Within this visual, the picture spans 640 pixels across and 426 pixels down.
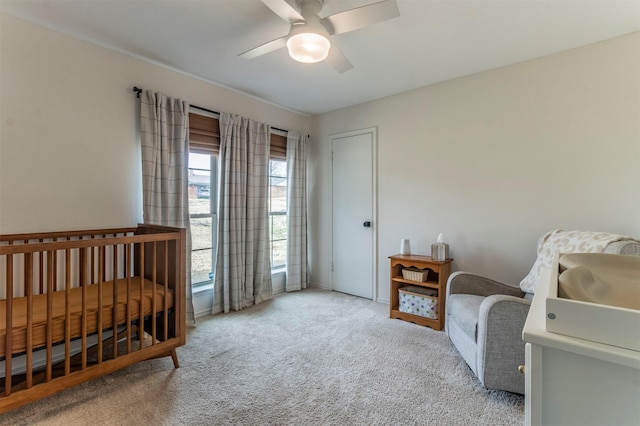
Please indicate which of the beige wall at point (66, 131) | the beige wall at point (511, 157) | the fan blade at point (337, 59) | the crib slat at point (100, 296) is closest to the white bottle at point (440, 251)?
the beige wall at point (511, 157)

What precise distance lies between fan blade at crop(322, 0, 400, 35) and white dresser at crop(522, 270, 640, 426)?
1.50 m

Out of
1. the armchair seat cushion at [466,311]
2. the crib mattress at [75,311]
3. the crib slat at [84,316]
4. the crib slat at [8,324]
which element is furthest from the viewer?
the armchair seat cushion at [466,311]

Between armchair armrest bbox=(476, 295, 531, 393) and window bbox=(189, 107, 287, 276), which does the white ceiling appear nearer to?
window bbox=(189, 107, 287, 276)

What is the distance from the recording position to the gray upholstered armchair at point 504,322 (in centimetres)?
165

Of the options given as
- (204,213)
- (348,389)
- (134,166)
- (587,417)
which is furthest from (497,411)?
(134,166)

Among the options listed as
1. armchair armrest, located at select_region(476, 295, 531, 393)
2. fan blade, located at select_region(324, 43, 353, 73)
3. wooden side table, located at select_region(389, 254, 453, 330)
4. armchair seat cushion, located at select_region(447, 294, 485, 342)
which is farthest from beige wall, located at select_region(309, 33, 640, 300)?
fan blade, located at select_region(324, 43, 353, 73)

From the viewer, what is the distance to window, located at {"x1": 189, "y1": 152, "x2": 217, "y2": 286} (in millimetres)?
2923

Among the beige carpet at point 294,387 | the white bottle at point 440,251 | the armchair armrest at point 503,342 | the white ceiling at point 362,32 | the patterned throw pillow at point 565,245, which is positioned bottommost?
the beige carpet at point 294,387

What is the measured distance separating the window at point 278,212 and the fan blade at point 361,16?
2157 millimetres

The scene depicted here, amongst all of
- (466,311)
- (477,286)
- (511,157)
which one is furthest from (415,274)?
(511,157)

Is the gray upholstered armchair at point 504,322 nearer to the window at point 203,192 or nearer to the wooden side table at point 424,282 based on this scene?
the wooden side table at point 424,282

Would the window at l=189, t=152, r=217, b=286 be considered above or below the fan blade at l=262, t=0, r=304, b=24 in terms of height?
below

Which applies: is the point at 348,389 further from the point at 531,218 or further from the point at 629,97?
the point at 629,97

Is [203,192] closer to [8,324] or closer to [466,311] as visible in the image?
[8,324]
